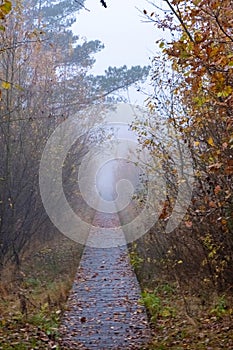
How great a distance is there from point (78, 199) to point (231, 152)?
1517 cm

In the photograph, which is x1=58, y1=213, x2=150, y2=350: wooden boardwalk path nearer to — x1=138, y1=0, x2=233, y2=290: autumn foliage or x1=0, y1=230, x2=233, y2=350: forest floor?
x1=0, y1=230, x2=233, y2=350: forest floor

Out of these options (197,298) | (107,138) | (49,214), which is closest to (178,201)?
(197,298)

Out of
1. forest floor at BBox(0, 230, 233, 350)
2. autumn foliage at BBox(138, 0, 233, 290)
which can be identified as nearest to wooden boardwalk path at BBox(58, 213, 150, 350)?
forest floor at BBox(0, 230, 233, 350)

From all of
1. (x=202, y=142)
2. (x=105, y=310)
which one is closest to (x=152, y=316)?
(x=105, y=310)

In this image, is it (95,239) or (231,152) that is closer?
(231,152)

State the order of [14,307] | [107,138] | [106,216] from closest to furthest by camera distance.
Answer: [14,307]
[107,138]
[106,216]

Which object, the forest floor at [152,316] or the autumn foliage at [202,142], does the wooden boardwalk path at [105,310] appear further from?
the autumn foliage at [202,142]

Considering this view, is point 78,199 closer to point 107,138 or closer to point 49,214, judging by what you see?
point 107,138

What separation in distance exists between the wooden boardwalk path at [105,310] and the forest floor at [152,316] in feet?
0.52

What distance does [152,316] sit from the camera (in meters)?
7.86

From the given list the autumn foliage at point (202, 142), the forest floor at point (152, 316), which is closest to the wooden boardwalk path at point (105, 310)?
the forest floor at point (152, 316)

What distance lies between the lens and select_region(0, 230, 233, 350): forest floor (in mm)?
6406

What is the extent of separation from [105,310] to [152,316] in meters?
0.83

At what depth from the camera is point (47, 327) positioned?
279 inches
